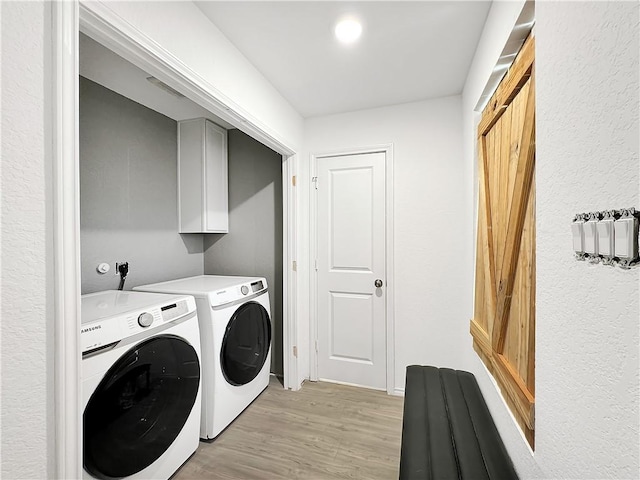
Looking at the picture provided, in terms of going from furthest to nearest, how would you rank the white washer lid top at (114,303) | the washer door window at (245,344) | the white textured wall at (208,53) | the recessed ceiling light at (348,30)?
the washer door window at (245,344), the recessed ceiling light at (348,30), the white washer lid top at (114,303), the white textured wall at (208,53)

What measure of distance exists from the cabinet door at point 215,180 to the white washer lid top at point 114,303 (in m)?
Result: 0.99

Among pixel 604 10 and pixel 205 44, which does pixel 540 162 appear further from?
pixel 205 44

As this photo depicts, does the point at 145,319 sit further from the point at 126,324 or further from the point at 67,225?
the point at 67,225

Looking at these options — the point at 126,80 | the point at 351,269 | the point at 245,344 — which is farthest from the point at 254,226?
the point at 126,80

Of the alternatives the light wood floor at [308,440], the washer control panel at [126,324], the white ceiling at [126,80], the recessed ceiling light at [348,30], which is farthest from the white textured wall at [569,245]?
the white ceiling at [126,80]

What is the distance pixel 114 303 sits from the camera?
5.57 ft

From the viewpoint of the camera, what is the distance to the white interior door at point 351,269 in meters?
2.71

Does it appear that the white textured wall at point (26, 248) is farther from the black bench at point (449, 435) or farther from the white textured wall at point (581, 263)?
the white textured wall at point (581, 263)

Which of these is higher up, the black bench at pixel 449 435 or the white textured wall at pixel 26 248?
the white textured wall at pixel 26 248

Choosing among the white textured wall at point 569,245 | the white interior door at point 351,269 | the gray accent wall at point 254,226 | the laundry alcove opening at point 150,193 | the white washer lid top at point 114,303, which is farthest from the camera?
the gray accent wall at point 254,226

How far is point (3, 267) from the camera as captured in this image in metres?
0.78

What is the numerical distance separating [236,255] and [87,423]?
6.41ft

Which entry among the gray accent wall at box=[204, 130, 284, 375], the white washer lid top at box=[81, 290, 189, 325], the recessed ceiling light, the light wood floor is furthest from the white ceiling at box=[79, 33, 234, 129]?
the light wood floor

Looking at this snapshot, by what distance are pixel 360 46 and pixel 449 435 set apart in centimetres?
210
